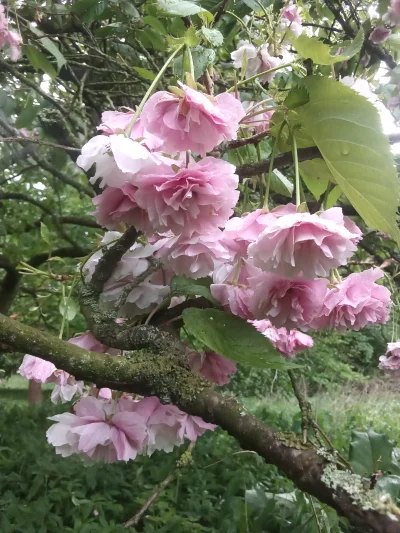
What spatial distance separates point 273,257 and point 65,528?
76.1 inches

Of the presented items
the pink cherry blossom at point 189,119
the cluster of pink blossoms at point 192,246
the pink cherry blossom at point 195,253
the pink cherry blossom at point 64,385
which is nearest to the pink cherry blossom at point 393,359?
the cluster of pink blossoms at point 192,246

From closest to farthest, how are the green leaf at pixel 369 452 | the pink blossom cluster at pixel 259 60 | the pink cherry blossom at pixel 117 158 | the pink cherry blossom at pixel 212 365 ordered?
the pink cherry blossom at pixel 117 158 < the pink cherry blossom at pixel 212 365 < the pink blossom cluster at pixel 259 60 < the green leaf at pixel 369 452

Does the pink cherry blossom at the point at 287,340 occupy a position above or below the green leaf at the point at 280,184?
below

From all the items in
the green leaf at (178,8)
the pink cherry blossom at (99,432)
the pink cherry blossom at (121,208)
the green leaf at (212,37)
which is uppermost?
the green leaf at (178,8)

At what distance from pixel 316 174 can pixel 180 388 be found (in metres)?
0.33

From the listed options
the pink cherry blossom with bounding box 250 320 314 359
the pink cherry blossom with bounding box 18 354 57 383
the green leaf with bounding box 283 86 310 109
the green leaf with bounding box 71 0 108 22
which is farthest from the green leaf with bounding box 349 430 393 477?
the green leaf with bounding box 71 0 108 22

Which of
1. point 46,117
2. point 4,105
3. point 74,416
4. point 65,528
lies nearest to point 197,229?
point 74,416

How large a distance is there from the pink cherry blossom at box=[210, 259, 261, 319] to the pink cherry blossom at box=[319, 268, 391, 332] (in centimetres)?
10

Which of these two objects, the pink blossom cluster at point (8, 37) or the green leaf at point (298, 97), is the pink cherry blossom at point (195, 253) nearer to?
the green leaf at point (298, 97)

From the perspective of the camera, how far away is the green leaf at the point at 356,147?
1.66 feet

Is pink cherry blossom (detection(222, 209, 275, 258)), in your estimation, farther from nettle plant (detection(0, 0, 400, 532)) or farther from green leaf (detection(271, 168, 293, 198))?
green leaf (detection(271, 168, 293, 198))

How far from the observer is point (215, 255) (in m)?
0.58

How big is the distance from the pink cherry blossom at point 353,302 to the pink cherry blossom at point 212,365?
0.20 m

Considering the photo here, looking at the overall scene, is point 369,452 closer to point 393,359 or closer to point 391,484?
point 391,484
